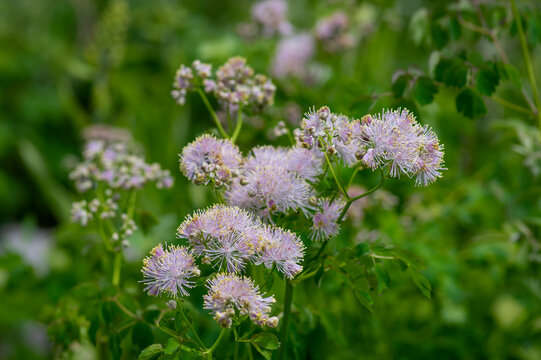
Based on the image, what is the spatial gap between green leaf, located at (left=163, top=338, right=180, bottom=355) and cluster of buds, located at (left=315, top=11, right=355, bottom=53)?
1513mm

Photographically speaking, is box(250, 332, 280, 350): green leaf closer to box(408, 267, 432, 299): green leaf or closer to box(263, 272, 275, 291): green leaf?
box(263, 272, 275, 291): green leaf

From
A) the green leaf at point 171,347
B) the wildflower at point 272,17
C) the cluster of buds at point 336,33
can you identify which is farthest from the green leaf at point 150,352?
the cluster of buds at point 336,33

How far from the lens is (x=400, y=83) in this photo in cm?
105

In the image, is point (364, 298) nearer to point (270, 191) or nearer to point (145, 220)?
point (270, 191)

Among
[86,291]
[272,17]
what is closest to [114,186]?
[86,291]

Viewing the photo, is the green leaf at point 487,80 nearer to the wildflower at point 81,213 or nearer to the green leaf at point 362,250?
the green leaf at point 362,250

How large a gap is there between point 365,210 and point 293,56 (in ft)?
2.84

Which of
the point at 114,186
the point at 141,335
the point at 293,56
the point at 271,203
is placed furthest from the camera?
the point at 293,56

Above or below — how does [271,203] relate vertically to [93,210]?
below

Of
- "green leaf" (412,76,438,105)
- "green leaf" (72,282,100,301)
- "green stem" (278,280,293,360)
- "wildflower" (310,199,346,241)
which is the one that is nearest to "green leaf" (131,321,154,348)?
"green leaf" (72,282,100,301)

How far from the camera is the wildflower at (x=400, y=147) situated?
2.41ft

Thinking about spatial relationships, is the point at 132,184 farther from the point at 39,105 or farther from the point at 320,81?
the point at 39,105

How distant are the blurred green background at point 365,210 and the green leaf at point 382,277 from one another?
0.62 ft

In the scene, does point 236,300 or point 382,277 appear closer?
point 236,300
